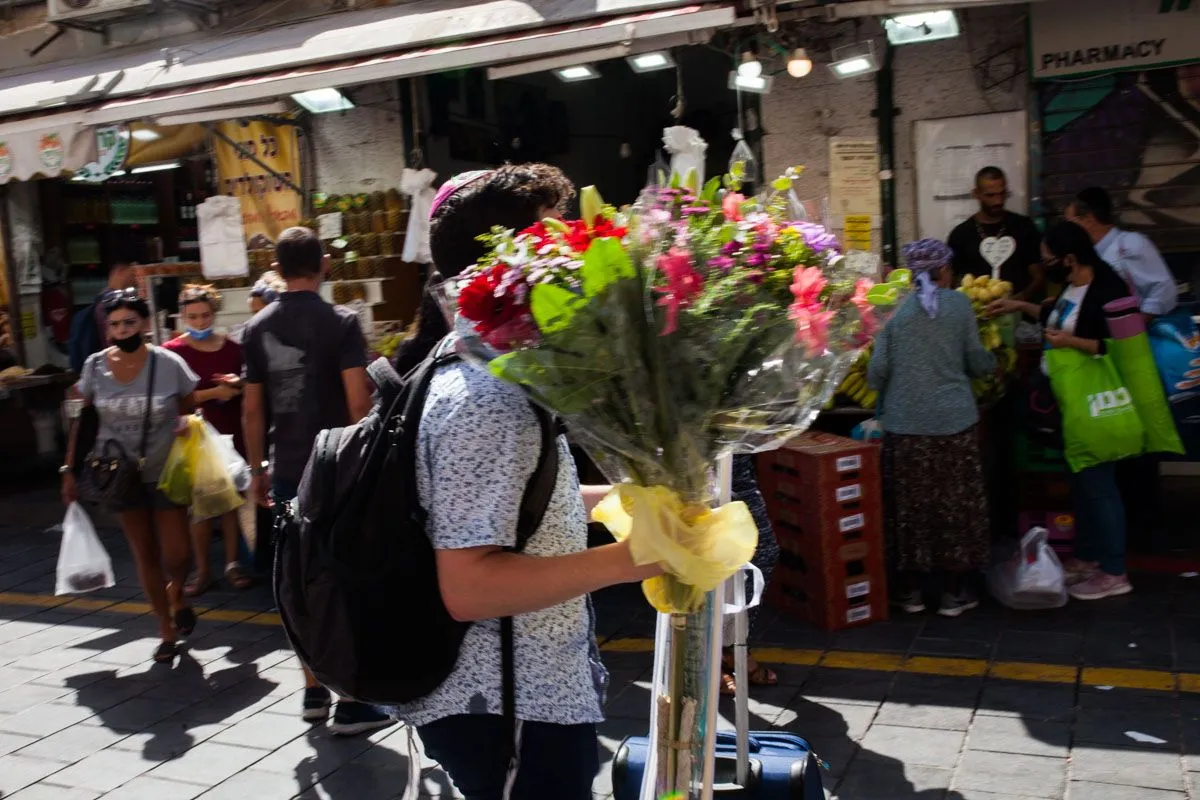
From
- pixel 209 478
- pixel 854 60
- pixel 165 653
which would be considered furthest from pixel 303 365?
pixel 854 60

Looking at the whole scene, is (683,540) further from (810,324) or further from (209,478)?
(209,478)

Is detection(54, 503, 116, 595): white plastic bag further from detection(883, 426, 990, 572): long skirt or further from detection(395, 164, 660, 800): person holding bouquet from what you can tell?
detection(395, 164, 660, 800): person holding bouquet

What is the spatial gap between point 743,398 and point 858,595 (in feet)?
13.4

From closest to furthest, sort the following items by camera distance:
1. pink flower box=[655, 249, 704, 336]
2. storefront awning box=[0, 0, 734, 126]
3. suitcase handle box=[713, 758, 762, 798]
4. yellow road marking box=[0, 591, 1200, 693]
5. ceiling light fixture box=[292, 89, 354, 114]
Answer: pink flower box=[655, 249, 704, 336] < suitcase handle box=[713, 758, 762, 798] < yellow road marking box=[0, 591, 1200, 693] < storefront awning box=[0, 0, 734, 126] < ceiling light fixture box=[292, 89, 354, 114]

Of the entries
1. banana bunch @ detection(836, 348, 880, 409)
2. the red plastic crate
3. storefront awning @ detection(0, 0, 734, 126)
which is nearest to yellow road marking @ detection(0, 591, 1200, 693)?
the red plastic crate

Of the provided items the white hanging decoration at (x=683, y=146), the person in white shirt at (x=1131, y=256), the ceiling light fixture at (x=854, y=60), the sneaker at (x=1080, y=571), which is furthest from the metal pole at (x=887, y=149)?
the sneaker at (x=1080, y=571)

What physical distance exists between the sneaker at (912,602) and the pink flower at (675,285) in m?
4.51

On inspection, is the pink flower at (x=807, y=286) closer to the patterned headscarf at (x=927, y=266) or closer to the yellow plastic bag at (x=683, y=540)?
the yellow plastic bag at (x=683, y=540)

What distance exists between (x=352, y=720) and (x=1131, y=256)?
17.0ft

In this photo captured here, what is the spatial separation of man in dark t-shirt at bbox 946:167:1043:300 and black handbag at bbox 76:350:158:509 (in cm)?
530

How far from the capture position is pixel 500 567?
2.10 m

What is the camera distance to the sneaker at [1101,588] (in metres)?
5.96

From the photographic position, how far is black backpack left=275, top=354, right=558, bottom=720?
7.27 feet

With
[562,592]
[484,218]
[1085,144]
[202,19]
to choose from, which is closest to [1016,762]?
[562,592]
